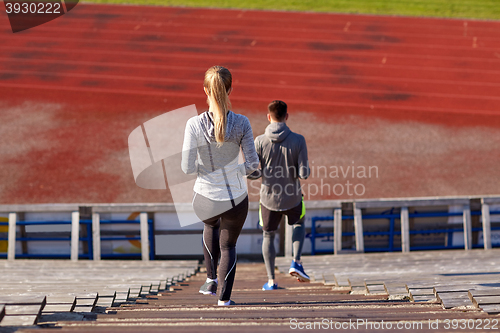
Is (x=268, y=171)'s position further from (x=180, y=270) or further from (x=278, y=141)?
(x=180, y=270)

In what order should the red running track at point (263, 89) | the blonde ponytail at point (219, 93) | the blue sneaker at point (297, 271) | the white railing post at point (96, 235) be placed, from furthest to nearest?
the red running track at point (263, 89) → the white railing post at point (96, 235) → the blue sneaker at point (297, 271) → the blonde ponytail at point (219, 93)

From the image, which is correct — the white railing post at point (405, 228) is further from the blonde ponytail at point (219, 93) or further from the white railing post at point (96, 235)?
the blonde ponytail at point (219, 93)

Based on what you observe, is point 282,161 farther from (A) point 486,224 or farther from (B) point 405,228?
(A) point 486,224

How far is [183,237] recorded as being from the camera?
28.0 feet

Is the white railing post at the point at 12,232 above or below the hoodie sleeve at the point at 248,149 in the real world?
below

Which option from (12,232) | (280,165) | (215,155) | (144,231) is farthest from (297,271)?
(12,232)

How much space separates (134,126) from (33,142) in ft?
8.89

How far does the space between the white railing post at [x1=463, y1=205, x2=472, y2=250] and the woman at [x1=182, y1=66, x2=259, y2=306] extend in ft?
18.3

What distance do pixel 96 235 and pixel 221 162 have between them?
516 cm

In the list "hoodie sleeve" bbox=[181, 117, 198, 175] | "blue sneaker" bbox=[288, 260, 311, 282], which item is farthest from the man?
"hoodie sleeve" bbox=[181, 117, 198, 175]

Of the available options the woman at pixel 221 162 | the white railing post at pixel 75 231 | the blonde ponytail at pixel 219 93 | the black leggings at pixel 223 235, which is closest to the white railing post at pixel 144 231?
the white railing post at pixel 75 231

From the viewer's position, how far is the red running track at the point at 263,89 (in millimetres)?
12070

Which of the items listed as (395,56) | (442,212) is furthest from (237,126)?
(395,56)

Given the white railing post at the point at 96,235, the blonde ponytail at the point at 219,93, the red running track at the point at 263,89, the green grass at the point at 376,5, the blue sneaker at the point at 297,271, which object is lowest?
the blue sneaker at the point at 297,271
